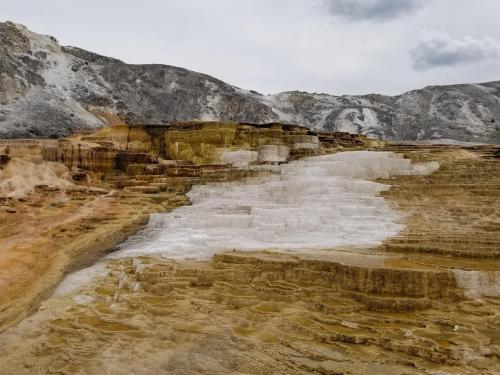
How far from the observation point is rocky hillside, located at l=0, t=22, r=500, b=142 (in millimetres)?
26609

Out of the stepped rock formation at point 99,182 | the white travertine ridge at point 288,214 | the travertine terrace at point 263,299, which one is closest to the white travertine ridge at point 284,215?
the white travertine ridge at point 288,214

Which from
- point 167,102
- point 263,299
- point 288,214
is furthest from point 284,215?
point 167,102

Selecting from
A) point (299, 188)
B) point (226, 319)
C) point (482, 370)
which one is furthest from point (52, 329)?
point (299, 188)

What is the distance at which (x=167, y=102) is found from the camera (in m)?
38.5

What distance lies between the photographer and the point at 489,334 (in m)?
5.59

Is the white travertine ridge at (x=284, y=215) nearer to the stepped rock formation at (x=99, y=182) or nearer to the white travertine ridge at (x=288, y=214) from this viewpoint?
the white travertine ridge at (x=288, y=214)

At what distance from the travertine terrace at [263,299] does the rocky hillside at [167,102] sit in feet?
51.5

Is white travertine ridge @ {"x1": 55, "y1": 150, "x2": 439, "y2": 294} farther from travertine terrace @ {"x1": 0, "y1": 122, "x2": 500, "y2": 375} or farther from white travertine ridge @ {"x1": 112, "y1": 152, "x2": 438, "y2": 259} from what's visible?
travertine terrace @ {"x1": 0, "y1": 122, "x2": 500, "y2": 375}

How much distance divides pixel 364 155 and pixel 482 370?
11.0m

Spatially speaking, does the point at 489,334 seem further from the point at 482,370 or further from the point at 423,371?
the point at 423,371

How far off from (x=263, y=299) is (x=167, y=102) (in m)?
33.3

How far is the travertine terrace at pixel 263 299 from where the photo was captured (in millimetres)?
5172

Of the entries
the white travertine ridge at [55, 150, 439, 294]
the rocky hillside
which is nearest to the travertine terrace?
the white travertine ridge at [55, 150, 439, 294]

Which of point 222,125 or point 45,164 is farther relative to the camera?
point 222,125
